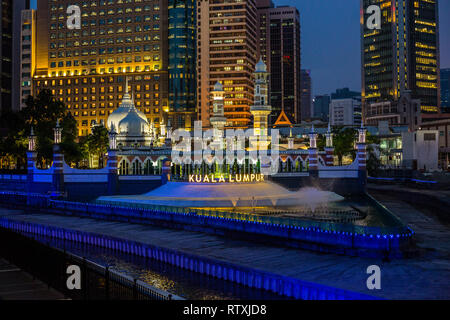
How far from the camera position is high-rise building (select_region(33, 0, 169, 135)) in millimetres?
186375

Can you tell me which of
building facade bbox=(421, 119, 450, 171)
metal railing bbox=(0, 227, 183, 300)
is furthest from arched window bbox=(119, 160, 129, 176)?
building facade bbox=(421, 119, 450, 171)

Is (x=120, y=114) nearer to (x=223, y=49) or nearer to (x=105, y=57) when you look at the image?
(x=105, y=57)

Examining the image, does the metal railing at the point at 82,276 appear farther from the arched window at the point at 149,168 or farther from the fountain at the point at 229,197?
the arched window at the point at 149,168

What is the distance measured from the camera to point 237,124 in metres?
198

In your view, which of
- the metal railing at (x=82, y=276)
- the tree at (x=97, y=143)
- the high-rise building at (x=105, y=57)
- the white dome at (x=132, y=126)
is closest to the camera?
the metal railing at (x=82, y=276)

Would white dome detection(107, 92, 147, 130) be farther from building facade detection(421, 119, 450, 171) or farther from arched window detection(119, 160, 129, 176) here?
building facade detection(421, 119, 450, 171)

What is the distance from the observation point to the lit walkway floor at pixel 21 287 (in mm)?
18766

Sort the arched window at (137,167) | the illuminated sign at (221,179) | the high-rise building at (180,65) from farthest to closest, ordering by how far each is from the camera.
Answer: the high-rise building at (180,65)
the arched window at (137,167)
the illuminated sign at (221,179)

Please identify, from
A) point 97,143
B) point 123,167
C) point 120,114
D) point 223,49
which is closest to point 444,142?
point 120,114

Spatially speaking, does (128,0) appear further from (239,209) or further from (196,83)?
(239,209)

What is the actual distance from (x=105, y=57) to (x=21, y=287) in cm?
18252

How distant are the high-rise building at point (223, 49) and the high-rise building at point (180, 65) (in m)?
5.93

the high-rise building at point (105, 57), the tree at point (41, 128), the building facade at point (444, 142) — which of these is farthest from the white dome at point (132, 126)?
the high-rise building at point (105, 57)

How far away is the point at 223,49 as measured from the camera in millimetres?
195750
